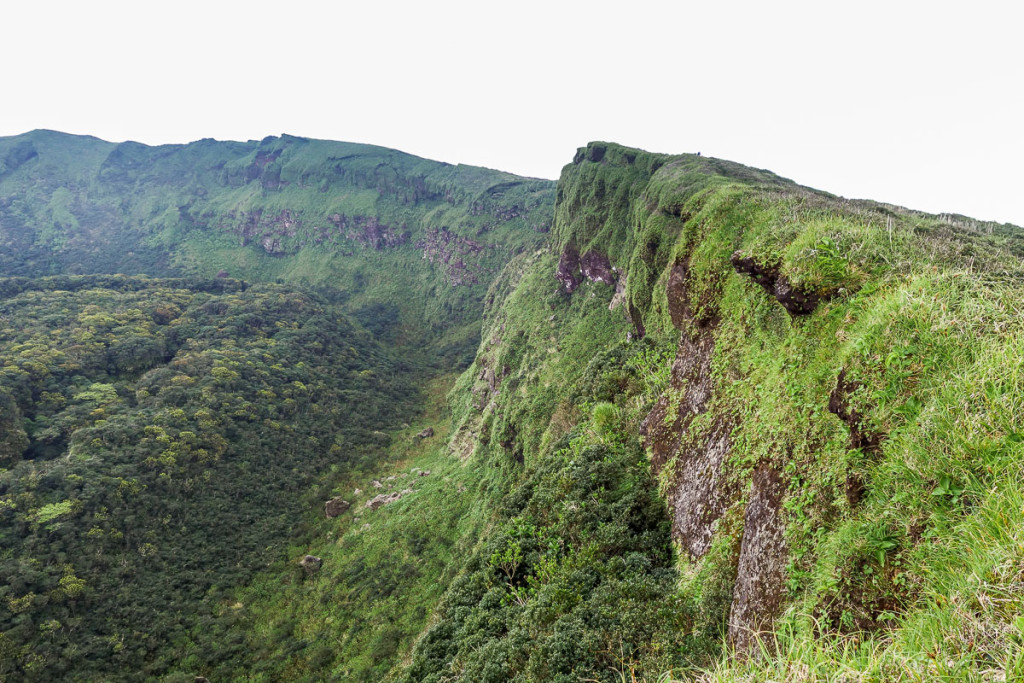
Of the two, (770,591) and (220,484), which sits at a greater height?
(770,591)

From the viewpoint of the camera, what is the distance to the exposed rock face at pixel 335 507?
41688 mm

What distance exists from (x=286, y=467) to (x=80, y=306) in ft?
155

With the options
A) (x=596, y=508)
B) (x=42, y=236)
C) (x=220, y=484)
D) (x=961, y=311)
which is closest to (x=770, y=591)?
(x=961, y=311)

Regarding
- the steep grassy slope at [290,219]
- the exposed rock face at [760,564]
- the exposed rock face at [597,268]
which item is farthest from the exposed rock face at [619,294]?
the steep grassy slope at [290,219]

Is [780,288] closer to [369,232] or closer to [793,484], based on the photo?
[793,484]

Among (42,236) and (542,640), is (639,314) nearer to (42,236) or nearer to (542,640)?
(542,640)

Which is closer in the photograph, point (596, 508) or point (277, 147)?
point (596, 508)

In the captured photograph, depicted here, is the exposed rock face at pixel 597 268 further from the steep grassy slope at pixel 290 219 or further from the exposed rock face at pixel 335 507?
the steep grassy slope at pixel 290 219

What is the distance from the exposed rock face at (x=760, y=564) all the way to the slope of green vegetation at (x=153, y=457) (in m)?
35.6

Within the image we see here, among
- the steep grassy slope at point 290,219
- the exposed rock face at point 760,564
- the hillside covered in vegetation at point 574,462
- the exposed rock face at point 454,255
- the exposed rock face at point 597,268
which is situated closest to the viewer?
the hillside covered in vegetation at point 574,462

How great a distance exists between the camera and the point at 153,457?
126ft

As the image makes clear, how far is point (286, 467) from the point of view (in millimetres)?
46844

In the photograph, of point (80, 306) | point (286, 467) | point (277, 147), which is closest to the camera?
point (286, 467)

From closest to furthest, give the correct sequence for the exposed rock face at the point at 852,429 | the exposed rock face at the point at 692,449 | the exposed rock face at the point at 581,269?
the exposed rock face at the point at 852,429
the exposed rock face at the point at 692,449
the exposed rock face at the point at 581,269
